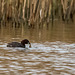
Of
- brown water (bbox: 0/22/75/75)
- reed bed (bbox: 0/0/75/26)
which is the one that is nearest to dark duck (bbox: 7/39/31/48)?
A: brown water (bbox: 0/22/75/75)

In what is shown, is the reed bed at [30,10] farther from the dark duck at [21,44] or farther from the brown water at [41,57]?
the dark duck at [21,44]

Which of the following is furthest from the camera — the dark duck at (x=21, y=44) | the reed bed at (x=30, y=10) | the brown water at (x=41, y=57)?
the reed bed at (x=30, y=10)

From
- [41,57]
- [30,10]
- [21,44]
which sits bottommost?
[41,57]

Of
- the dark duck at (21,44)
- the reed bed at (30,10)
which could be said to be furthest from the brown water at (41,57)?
the reed bed at (30,10)

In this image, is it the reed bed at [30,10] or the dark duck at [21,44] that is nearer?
the dark duck at [21,44]

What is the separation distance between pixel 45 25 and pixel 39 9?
9.03 ft

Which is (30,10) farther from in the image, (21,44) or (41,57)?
(41,57)

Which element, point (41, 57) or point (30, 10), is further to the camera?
point (30, 10)

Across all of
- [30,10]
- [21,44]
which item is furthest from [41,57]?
[30,10]

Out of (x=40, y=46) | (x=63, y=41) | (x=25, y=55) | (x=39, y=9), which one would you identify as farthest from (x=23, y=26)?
(x=25, y=55)

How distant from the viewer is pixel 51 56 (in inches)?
384

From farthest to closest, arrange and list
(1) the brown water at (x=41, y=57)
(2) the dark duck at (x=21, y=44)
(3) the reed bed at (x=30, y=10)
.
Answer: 1. (3) the reed bed at (x=30, y=10)
2. (2) the dark duck at (x=21, y=44)
3. (1) the brown water at (x=41, y=57)

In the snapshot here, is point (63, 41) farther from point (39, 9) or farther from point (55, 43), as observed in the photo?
point (39, 9)

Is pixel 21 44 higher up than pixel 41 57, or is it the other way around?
pixel 21 44
